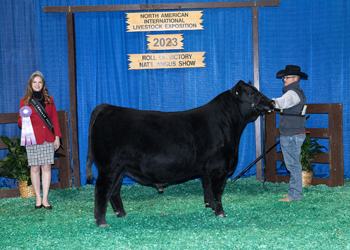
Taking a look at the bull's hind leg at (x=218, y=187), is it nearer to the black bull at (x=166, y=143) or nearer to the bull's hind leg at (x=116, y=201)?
the black bull at (x=166, y=143)

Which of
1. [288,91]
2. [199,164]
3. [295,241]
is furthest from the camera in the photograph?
[288,91]

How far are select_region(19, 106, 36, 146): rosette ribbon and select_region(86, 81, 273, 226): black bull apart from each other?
1.11 metres

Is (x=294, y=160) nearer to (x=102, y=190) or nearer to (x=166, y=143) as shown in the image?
(x=166, y=143)

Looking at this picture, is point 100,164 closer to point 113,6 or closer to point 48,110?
point 48,110

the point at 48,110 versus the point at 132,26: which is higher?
the point at 132,26

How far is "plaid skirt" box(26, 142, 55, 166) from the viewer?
4.39 metres

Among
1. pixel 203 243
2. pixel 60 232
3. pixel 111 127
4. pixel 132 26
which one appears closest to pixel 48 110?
pixel 111 127

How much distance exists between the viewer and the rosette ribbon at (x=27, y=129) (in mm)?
4348

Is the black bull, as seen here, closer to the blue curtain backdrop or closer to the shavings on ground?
the shavings on ground

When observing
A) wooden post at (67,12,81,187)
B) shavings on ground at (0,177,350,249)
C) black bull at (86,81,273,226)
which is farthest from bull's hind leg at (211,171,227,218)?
wooden post at (67,12,81,187)

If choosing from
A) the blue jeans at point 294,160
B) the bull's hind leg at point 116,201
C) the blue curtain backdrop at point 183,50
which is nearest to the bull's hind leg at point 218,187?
the bull's hind leg at point 116,201

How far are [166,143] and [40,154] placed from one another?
75.5 inches

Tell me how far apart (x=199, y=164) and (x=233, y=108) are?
0.84m

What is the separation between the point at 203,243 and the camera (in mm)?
2977
